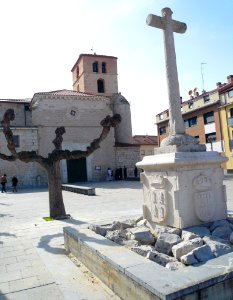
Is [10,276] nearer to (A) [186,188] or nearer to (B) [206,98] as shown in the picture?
(A) [186,188]

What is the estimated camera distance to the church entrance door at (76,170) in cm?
2830

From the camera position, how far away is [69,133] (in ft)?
94.3

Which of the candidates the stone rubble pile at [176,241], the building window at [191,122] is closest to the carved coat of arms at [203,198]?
the stone rubble pile at [176,241]

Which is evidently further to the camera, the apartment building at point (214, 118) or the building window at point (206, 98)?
the building window at point (206, 98)

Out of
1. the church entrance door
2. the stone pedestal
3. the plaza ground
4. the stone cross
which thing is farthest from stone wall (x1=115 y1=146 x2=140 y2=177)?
the stone pedestal

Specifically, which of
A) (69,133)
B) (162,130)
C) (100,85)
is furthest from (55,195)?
(162,130)

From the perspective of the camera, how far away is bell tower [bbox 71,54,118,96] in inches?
1395

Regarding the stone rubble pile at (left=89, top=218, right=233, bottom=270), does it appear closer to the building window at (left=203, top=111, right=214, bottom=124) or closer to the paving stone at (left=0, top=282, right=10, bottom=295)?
the paving stone at (left=0, top=282, right=10, bottom=295)

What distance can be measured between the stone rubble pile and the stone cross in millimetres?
1593

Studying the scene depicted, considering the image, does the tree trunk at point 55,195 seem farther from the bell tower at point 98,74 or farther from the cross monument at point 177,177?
the bell tower at point 98,74

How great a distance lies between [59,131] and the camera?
34.4ft

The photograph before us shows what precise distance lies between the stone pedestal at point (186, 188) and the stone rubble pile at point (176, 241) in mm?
169

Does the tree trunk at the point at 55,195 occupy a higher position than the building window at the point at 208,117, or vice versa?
the building window at the point at 208,117

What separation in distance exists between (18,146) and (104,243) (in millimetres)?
23893
